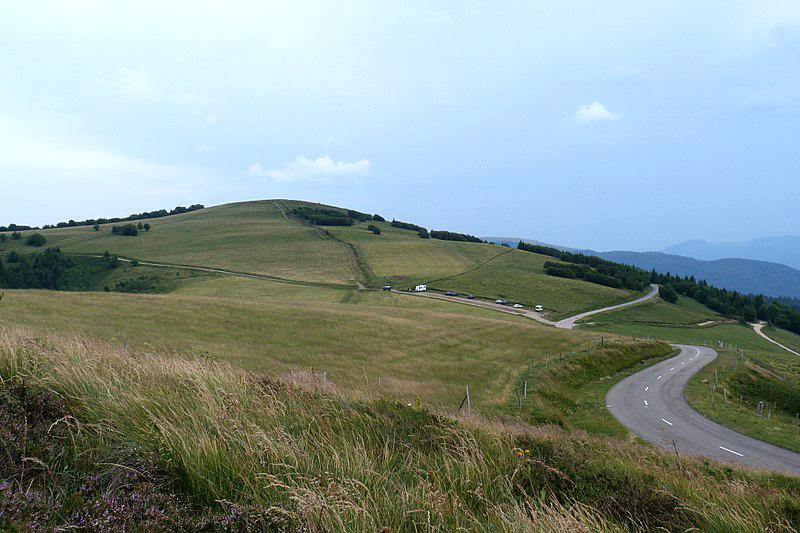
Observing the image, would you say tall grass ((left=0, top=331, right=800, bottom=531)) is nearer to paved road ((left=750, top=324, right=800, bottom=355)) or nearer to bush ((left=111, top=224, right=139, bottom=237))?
paved road ((left=750, top=324, right=800, bottom=355))

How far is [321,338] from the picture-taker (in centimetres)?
3759

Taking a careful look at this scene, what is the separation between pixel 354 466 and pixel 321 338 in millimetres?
34356

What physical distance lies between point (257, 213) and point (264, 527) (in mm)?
206985

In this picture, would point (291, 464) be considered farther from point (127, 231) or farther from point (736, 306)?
point (127, 231)

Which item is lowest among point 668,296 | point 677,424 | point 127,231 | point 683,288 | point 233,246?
point 677,424

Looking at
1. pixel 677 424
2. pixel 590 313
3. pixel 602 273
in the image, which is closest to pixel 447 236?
pixel 602 273

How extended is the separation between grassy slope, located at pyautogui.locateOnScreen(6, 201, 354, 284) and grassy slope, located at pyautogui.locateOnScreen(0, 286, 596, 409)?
182ft

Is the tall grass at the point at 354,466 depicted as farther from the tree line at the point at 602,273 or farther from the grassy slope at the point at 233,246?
the tree line at the point at 602,273

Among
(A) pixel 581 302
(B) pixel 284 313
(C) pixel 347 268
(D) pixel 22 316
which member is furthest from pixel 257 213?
(D) pixel 22 316

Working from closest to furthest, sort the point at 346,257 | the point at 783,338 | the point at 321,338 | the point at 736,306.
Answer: the point at 321,338
the point at 783,338
the point at 346,257
the point at 736,306

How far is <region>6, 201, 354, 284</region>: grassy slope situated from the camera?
4390 inches

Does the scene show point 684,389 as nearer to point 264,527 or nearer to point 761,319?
point 264,527

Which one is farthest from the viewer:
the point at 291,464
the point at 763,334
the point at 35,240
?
the point at 35,240

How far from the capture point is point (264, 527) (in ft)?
9.98
